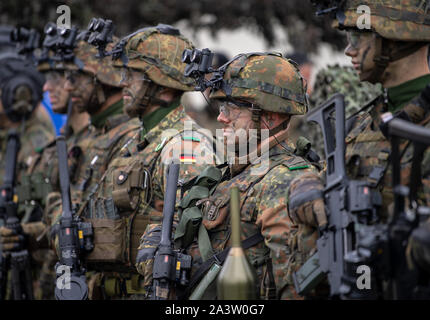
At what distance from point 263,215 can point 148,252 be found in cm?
100

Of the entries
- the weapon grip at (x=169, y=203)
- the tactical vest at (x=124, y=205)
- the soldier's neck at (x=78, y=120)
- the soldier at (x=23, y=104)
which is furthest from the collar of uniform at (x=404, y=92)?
the soldier at (x=23, y=104)

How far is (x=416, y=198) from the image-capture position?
13.8ft

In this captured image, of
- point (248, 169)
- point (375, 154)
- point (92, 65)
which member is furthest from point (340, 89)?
point (375, 154)

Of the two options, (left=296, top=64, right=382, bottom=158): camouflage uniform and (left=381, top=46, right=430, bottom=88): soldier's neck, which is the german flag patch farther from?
(left=296, top=64, right=382, bottom=158): camouflage uniform

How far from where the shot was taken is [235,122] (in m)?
5.62

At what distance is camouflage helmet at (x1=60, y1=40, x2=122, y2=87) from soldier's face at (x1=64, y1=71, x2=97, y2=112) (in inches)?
3.4

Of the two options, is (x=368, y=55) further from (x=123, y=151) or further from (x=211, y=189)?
(x=123, y=151)

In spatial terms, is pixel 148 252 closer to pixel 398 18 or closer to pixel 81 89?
pixel 398 18

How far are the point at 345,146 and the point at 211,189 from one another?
1414 mm

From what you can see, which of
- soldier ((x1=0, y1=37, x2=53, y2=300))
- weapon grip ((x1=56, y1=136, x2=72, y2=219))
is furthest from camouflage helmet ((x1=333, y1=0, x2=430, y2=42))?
soldier ((x1=0, y1=37, x2=53, y2=300))

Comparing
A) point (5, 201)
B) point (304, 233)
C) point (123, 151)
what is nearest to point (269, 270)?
point (304, 233)

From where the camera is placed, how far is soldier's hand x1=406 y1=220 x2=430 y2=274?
3770mm

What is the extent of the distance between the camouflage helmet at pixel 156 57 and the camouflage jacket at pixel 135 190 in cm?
33

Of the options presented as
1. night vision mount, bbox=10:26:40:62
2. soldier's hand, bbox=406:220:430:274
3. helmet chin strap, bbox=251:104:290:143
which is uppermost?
night vision mount, bbox=10:26:40:62
